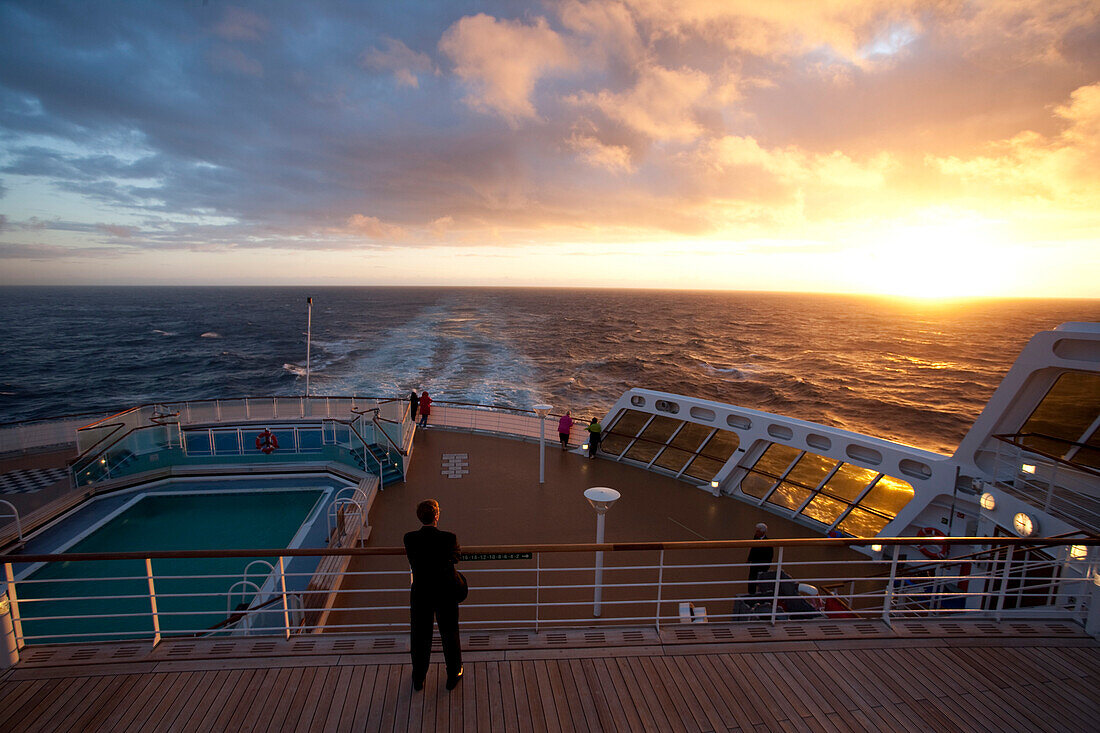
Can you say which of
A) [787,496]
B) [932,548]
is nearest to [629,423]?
[787,496]

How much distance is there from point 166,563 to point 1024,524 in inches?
542

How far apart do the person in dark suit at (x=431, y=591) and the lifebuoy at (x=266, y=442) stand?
33.6ft

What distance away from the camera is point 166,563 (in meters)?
9.04

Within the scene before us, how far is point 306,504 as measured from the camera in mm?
11469

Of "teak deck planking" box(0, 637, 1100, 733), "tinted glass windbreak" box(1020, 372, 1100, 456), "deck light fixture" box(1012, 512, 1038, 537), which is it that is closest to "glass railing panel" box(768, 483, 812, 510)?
"deck light fixture" box(1012, 512, 1038, 537)

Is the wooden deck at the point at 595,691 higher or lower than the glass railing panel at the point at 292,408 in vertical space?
higher

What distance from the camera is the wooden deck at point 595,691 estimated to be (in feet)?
11.7

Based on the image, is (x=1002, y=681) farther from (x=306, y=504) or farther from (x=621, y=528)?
(x=306, y=504)

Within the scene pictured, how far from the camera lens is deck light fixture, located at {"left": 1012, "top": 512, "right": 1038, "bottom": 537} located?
6805 mm

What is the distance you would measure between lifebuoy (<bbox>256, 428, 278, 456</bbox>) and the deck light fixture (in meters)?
14.4

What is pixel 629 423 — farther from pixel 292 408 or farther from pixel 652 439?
pixel 292 408

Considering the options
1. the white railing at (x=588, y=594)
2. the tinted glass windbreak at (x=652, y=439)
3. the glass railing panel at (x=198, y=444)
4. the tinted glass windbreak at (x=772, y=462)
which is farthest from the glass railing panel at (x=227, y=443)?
the tinted glass windbreak at (x=772, y=462)

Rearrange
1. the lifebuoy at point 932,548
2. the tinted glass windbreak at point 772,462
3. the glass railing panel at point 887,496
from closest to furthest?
the lifebuoy at point 932,548
the glass railing panel at point 887,496
the tinted glass windbreak at point 772,462

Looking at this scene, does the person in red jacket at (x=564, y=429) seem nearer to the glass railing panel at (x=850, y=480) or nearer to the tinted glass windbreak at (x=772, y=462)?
the tinted glass windbreak at (x=772, y=462)
